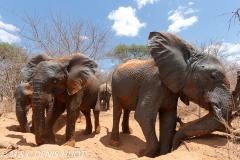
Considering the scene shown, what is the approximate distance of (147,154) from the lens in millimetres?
3854

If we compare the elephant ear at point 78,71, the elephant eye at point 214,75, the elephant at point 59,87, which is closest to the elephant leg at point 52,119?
the elephant at point 59,87

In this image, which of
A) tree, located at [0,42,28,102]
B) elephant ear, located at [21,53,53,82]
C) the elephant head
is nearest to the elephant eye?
the elephant head

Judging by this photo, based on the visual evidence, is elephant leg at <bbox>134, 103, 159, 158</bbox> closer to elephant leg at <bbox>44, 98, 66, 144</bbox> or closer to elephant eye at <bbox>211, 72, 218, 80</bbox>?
elephant eye at <bbox>211, 72, 218, 80</bbox>

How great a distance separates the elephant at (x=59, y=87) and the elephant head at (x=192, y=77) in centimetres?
180

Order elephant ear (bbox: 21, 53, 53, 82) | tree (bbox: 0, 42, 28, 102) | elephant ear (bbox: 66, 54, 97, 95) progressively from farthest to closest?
1. tree (bbox: 0, 42, 28, 102)
2. elephant ear (bbox: 21, 53, 53, 82)
3. elephant ear (bbox: 66, 54, 97, 95)

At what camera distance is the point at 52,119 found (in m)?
5.00

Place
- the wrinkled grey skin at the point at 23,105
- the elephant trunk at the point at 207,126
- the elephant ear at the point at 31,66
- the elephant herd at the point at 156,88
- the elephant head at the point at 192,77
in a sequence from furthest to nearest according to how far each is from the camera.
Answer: the wrinkled grey skin at the point at 23,105 → the elephant ear at the point at 31,66 → the elephant herd at the point at 156,88 → the elephant head at the point at 192,77 → the elephant trunk at the point at 207,126

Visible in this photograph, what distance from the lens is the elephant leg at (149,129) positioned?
3848 mm

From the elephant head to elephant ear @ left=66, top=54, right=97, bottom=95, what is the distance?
1654 millimetres

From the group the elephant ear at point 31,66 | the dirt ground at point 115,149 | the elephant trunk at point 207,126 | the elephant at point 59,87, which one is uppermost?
the elephant ear at point 31,66

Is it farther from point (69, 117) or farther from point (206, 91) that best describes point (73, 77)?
point (206, 91)

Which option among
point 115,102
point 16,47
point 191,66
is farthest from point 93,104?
point 16,47

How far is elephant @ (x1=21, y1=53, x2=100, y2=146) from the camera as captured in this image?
3932 mm

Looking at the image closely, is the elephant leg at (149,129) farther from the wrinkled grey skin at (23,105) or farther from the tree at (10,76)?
the tree at (10,76)
